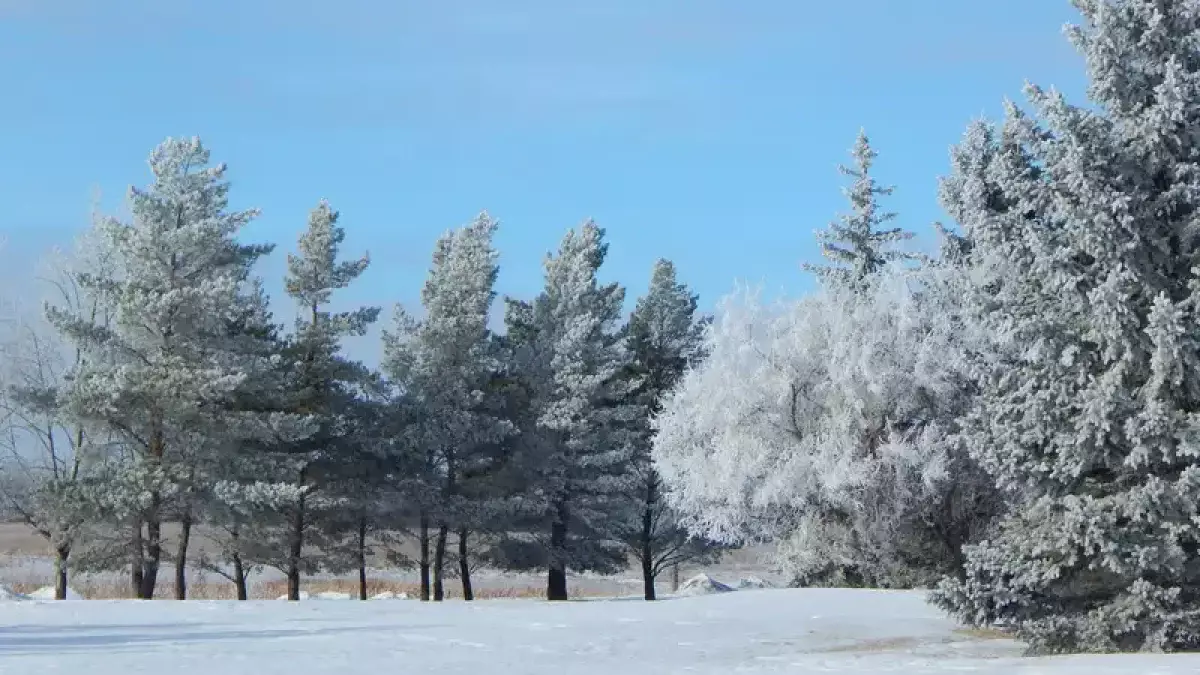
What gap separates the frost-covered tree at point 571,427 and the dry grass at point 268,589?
16.5ft

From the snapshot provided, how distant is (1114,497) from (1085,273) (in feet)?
10.1

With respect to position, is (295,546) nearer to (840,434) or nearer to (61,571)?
Result: (61,571)

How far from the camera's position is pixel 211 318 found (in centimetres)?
3484

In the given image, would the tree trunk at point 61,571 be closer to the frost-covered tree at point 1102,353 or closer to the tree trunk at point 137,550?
the tree trunk at point 137,550

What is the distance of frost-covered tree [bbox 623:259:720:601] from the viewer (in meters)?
48.6

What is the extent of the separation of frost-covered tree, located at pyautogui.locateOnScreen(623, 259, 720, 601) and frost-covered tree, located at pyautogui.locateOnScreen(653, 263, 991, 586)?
9957 millimetres

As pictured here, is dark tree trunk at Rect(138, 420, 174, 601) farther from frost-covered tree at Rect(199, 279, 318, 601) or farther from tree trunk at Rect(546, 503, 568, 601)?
tree trunk at Rect(546, 503, 568, 601)

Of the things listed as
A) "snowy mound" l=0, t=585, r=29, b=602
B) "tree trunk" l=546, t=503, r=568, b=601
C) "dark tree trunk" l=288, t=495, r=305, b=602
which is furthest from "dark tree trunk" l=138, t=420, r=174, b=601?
"tree trunk" l=546, t=503, r=568, b=601

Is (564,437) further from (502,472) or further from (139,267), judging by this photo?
(139,267)

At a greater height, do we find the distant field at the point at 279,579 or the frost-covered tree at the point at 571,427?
the frost-covered tree at the point at 571,427

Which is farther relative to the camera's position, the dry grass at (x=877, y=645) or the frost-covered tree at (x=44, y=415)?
the frost-covered tree at (x=44, y=415)

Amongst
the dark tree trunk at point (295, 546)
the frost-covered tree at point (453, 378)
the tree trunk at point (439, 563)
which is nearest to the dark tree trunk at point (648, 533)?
the frost-covered tree at point (453, 378)

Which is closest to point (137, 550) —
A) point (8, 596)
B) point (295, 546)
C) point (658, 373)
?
point (295, 546)

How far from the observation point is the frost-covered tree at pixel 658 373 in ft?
159
